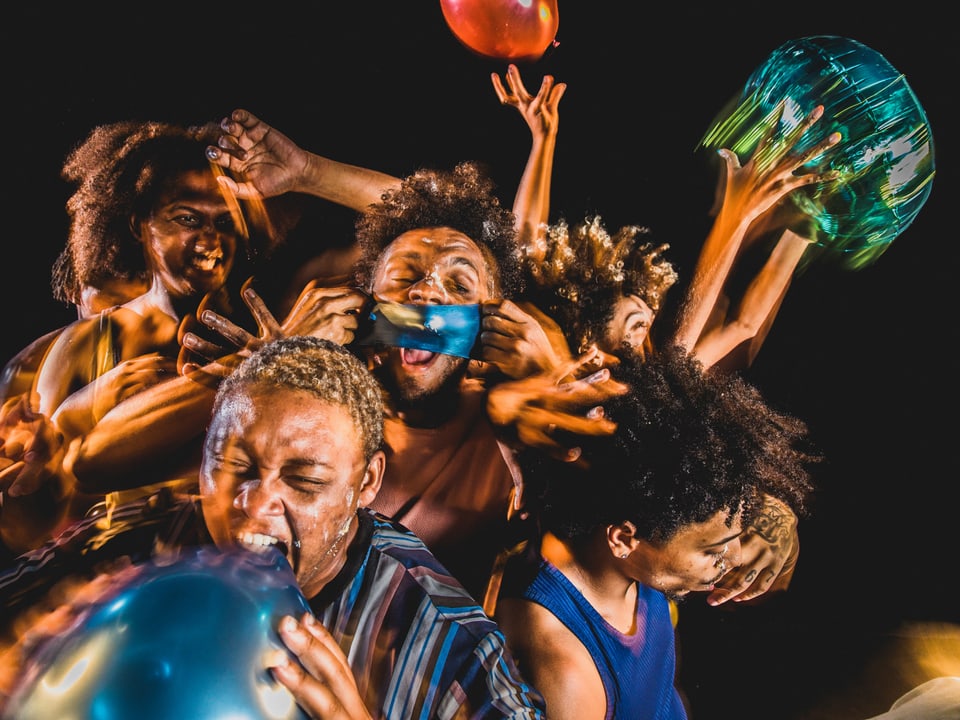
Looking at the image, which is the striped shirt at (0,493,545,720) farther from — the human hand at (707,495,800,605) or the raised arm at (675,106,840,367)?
the raised arm at (675,106,840,367)

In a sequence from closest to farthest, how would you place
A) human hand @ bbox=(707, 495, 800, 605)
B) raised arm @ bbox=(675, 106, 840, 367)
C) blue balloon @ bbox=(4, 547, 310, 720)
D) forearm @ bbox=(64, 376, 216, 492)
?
blue balloon @ bbox=(4, 547, 310, 720) → forearm @ bbox=(64, 376, 216, 492) → human hand @ bbox=(707, 495, 800, 605) → raised arm @ bbox=(675, 106, 840, 367)

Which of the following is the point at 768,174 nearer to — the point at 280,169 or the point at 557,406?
the point at 557,406

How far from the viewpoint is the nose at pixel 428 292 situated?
1582mm

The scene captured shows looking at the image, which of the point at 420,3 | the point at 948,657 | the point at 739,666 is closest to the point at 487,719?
the point at 739,666

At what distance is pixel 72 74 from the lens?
1.83 meters

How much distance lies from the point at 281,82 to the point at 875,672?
6.67 ft

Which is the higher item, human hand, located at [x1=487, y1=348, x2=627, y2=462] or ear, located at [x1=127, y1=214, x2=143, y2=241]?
ear, located at [x1=127, y1=214, x2=143, y2=241]

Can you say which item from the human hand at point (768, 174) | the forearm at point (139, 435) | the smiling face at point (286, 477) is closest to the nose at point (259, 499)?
the smiling face at point (286, 477)

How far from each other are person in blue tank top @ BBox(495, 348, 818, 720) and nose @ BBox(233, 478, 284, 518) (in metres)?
0.55

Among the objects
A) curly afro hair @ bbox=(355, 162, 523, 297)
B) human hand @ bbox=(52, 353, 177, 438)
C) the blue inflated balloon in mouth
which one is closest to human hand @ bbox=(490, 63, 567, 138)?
curly afro hair @ bbox=(355, 162, 523, 297)

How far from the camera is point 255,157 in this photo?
1751 millimetres

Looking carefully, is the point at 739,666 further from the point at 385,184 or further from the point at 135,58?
the point at 135,58

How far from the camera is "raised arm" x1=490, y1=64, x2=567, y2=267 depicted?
5.84ft

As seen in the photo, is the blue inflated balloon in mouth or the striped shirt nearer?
the striped shirt
